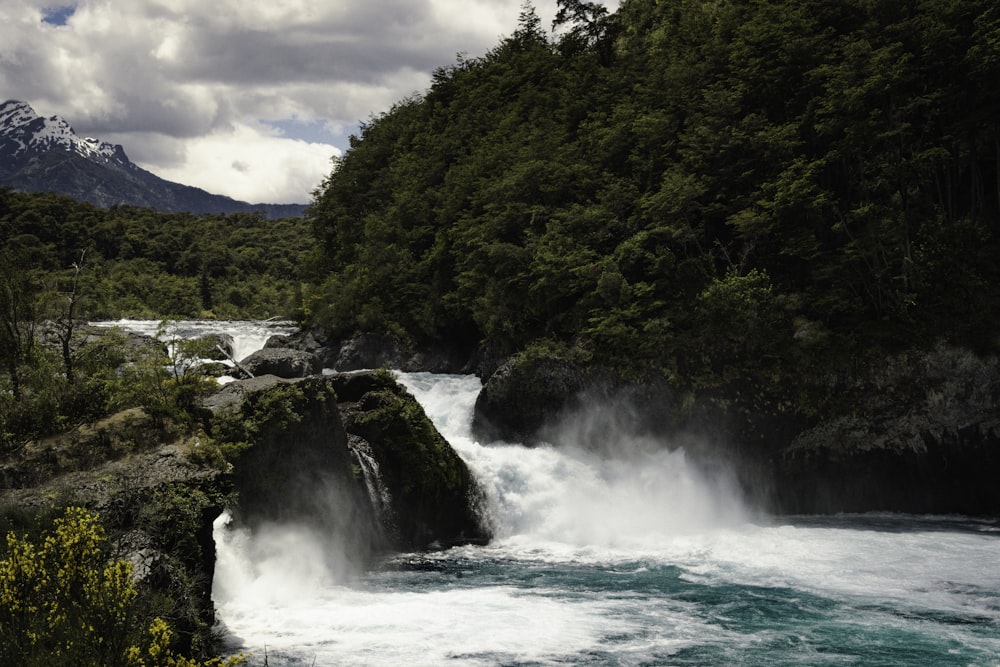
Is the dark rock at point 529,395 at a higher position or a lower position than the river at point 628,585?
higher

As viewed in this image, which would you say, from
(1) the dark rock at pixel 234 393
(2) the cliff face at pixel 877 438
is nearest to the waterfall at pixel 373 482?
(1) the dark rock at pixel 234 393

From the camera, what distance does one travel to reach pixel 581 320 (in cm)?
3228

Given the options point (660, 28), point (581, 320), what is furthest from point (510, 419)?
point (660, 28)

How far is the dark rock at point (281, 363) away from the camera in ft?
118

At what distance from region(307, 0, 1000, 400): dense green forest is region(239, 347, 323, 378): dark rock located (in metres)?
7.60

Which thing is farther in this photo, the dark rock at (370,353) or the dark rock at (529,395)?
the dark rock at (370,353)

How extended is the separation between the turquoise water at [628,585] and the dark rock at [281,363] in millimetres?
12117

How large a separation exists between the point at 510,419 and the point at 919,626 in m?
17.9

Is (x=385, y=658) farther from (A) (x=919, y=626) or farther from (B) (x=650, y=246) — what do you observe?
(B) (x=650, y=246)

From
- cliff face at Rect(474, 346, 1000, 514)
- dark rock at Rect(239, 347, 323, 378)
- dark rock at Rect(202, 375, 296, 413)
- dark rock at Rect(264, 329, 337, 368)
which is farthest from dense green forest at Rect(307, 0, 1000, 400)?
dark rock at Rect(202, 375, 296, 413)

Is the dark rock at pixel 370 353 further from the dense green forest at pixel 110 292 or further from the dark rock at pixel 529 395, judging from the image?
the dark rock at pixel 529 395

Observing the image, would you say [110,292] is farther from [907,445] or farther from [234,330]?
[907,445]

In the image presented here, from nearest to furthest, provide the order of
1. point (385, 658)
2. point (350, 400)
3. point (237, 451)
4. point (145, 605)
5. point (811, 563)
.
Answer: point (145, 605), point (385, 658), point (237, 451), point (811, 563), point (350, 400)

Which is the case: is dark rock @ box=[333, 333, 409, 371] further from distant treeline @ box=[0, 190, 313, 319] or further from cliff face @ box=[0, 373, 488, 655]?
distant treeline @ box=[0, 190, 313, 319]
